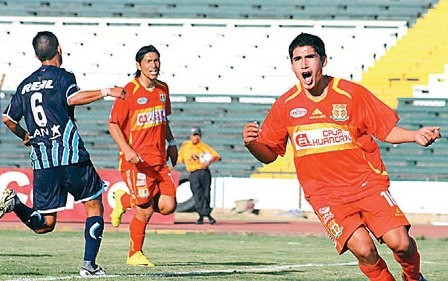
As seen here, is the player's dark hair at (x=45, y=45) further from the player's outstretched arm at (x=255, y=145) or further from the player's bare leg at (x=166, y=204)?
the player's bare leg at (x=166, y=204)

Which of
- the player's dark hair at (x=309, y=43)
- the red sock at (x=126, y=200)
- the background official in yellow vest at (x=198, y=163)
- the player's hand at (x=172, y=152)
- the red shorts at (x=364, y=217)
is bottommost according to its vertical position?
the background official in yellow vest at (x=198, y=163)

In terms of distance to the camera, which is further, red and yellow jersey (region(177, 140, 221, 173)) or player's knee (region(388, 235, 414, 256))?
red and yellow jersey (region(177, 140, 221, 173))

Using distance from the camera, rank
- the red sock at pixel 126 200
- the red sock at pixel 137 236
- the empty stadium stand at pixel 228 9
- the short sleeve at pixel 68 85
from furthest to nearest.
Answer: the empty stadium stand at pixel 228 9 → the red sock at pixel 126 200 → the red sock at pixel 137 236 → the short sleeve at pixel 68 85

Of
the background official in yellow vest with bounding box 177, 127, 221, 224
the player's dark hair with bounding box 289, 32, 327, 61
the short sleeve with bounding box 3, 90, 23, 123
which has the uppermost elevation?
the player's dark hair with bounding box 289, 32, 327, 61

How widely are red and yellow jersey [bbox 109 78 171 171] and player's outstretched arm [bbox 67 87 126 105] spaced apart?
2444 millimetres

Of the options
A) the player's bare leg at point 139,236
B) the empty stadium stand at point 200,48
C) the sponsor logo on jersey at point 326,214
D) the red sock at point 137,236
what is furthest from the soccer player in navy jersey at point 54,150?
the empty stadium stand at point 200,48

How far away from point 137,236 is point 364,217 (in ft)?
15.1

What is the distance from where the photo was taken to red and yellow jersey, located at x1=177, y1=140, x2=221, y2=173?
23969 mm

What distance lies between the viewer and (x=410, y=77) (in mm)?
29969

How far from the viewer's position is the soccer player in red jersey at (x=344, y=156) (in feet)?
26.6

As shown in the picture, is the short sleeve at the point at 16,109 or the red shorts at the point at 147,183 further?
the red shorts at the point at 147,183

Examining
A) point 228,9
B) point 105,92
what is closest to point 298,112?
point 105,92

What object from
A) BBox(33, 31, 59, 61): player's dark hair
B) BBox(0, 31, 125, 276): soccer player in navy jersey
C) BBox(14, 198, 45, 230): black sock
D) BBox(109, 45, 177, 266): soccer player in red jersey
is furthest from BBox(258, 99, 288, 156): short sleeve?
BBox(109, 45, 177, 266): soccer player in red jersey

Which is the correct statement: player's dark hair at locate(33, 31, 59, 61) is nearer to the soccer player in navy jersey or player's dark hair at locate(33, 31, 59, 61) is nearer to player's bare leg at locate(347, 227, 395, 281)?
the soccer player in navy jersey
